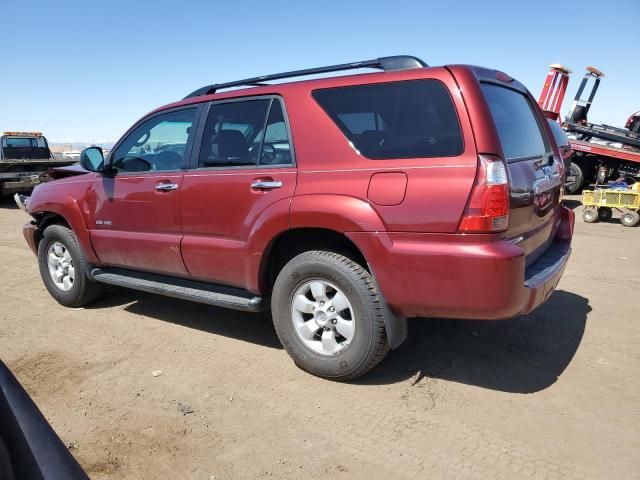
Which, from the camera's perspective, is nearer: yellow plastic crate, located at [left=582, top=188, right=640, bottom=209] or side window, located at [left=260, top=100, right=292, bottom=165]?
side window, located at [left=260, top=100, right=292, bottom=165]

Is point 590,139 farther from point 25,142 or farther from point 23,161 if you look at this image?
point 25,142

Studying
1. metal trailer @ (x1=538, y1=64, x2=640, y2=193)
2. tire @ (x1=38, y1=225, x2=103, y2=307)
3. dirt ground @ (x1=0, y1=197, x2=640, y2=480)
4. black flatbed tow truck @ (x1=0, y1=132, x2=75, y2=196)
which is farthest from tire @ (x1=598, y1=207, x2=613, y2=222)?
black flatbed tow truck @ (x1=0, y1=132, x2=75, y2=196)

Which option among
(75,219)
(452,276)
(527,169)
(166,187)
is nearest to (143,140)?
(166,187)

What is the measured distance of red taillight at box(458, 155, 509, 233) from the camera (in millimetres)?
2736

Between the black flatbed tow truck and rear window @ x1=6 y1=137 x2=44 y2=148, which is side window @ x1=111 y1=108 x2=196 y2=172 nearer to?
the black flatbed tow truck

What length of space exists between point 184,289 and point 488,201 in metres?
2.44

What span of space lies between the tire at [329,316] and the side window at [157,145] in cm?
146

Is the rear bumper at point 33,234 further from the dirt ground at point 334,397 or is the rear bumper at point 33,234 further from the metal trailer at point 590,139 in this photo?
the metal trailer at point 590,139

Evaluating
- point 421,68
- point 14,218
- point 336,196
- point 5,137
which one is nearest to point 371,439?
point 336,196

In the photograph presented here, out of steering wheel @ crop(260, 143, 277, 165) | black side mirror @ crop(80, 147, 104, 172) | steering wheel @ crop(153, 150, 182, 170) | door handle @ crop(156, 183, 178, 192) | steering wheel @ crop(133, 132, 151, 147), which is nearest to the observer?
steering wheel @ crop(260, 143, 277, 165)

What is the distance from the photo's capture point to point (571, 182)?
13.4 m

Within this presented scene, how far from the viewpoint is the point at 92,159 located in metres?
4.77

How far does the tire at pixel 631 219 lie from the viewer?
957 centimetres

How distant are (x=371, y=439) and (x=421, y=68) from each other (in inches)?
84.7
